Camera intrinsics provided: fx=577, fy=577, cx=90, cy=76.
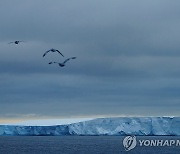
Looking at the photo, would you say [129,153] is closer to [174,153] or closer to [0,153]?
[174,153]

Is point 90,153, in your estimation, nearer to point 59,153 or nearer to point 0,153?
point 59,153

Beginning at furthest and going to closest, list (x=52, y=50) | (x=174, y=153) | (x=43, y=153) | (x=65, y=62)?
(x=174, y=153) < (x=43, y=153) < (x=65, y=62) < (x=52, y=50)

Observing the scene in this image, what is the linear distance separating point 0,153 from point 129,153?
1514 inches

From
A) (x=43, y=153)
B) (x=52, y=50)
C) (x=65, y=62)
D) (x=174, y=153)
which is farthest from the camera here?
(x=174, y=153)

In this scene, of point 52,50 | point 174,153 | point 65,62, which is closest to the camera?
point 52,50

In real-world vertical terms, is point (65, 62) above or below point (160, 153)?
below

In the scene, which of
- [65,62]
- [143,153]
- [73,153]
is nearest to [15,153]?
[73,153]

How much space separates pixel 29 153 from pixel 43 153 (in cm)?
619

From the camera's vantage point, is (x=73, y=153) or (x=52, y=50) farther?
(x=73, y=153)

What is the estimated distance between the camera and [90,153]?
168 metres

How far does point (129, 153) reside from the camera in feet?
567

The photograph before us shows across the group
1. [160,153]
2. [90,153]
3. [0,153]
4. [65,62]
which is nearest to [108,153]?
[90,153]

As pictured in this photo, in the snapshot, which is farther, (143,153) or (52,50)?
(143,153)

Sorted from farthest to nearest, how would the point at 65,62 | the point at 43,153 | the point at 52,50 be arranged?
the point at 43,153 < the point at 65,62 < the point at 52,50
